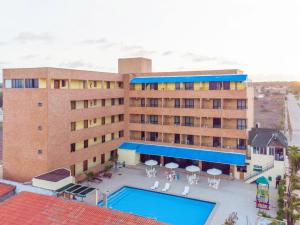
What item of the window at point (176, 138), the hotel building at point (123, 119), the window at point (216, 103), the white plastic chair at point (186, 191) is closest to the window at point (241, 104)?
the hotel building at point (123, 119)

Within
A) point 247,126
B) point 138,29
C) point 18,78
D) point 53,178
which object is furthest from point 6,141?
point 247,126

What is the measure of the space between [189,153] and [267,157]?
10.6m

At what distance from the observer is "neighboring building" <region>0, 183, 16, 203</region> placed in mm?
27625

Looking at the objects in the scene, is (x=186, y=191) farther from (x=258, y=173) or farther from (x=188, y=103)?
(x=188, y=103)

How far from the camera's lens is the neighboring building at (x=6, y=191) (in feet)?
90.6

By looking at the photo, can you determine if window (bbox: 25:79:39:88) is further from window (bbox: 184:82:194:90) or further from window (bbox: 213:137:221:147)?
window (bbox: 213:137:221:147)

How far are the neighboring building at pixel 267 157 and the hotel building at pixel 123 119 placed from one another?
135cm

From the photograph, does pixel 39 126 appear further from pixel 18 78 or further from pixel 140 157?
pixel 140 157

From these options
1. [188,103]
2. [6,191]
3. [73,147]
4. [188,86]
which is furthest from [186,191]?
[6,191]

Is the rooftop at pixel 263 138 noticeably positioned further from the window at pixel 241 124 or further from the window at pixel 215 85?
the window at pixel 215 85

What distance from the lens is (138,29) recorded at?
41875 millimetres

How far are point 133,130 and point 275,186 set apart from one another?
22804 mm

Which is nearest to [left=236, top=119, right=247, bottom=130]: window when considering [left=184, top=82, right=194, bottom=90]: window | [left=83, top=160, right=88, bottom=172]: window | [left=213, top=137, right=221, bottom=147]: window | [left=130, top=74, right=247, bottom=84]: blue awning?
[left=213, top=137, right=221, bottom=147]: window

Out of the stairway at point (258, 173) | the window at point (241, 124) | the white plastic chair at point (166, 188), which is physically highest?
the window at point (241, 124)
